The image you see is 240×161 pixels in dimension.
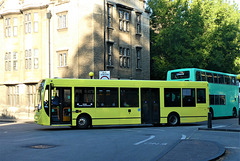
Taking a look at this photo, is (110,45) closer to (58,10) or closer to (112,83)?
(58,10)

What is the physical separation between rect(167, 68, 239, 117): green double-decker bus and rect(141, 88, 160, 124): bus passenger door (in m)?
6.01

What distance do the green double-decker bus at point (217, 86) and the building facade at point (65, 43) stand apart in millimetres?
6797

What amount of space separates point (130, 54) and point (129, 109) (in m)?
14.6

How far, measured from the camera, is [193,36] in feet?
130

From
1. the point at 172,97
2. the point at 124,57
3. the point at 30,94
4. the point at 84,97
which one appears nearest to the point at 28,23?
the point at 30,94

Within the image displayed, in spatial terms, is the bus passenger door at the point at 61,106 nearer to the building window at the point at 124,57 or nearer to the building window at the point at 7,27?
the building window at the point at 124,57

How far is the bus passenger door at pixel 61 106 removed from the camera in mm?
18938

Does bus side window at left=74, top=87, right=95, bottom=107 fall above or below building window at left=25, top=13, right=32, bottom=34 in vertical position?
below

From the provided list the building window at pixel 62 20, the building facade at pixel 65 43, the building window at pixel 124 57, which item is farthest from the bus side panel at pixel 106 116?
the building window at pixel 124 57

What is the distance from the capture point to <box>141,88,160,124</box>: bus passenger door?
69.8 feet

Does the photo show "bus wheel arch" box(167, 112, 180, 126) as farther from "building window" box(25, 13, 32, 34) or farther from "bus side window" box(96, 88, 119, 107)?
"building window" box(25, 13, 32, 34)

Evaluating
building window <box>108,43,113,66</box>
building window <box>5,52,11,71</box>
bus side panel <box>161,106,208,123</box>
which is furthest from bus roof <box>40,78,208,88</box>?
building window <box>5,52,11,71</box>

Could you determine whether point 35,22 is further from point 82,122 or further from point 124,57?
point 82,122

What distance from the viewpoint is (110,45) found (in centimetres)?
3231
